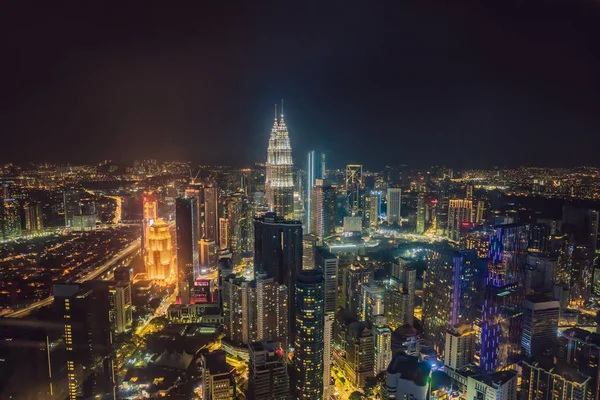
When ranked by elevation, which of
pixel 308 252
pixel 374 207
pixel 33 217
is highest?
pixel 33 217

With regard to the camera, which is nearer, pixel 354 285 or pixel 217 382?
pixel 217 382

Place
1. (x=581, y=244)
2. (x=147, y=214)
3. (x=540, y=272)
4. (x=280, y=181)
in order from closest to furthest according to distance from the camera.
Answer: (x=540, y=272)
(x=581, y=244)
(x=147, y=214)
(x=280, y=181)

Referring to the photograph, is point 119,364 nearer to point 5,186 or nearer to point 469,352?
point 5,186

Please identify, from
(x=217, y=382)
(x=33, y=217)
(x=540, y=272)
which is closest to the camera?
(x=33, y=217)

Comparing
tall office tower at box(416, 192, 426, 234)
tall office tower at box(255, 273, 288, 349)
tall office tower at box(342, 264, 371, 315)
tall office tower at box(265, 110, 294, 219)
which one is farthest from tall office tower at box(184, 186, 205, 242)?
tall office tower at box(416, 192, 426, 234)

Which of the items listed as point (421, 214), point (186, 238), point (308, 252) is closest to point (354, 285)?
point (308, 252)

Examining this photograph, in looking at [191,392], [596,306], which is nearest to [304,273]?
[191,392]

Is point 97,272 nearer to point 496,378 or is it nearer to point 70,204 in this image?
point 70,204
